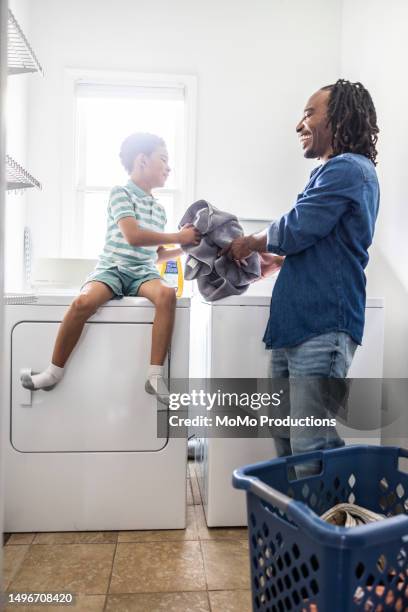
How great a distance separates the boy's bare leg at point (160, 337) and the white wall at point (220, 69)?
1134mm

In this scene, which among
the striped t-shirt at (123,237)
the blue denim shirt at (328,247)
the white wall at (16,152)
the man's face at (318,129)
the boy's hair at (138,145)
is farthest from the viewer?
the white wall at (16,152)

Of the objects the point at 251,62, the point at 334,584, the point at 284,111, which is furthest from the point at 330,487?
the point at 251,62

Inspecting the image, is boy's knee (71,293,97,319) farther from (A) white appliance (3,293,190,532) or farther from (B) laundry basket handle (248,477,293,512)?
(B) laundry basket handle (248,477,293,512)

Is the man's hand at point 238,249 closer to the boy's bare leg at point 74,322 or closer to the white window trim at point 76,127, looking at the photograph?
the boy's bare leg at point 74,322

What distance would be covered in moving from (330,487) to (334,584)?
440mm

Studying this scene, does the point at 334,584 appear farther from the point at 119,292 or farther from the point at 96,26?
the point at 96,26

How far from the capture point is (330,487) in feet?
4.36

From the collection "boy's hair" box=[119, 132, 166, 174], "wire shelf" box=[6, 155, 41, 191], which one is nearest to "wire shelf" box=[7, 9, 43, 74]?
"wire shelf" box=[6, 155, 41, 191]

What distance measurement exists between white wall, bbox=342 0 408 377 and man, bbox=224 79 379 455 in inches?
29.1

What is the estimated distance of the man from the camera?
1373 millimetres

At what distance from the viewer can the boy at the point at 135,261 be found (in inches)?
71.0

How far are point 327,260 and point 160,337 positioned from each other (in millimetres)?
658

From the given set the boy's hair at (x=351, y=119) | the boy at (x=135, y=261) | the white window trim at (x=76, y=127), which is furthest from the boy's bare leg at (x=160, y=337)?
the white window trim at (x=76, y=127)

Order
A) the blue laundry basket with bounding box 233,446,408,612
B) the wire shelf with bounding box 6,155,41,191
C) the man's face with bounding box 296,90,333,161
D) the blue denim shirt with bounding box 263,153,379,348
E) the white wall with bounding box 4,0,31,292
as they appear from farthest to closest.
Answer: the white wall with bounding box 4,0,31,292 < the wire shelf with bounding box 6,155,41,191 < the man's face with bounding box 296,90,333,161 < the blue denim shirt with bounding box 263,153,379,348 < the blue laundry basket with bounding box 233,446,408,612
